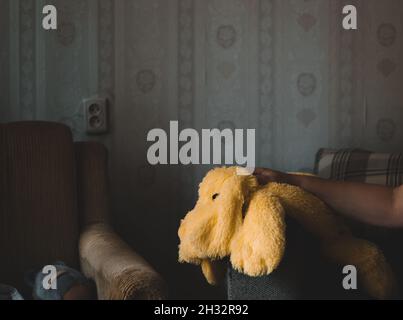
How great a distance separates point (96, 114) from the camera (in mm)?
1603

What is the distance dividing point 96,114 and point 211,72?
0.39m

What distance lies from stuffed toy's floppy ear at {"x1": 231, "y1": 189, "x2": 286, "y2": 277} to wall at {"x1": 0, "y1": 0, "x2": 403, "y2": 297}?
0.72 metres

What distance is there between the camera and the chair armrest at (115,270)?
3.00 feet

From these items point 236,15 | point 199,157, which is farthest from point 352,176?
point 236,15

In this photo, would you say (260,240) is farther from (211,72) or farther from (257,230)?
(211,72)

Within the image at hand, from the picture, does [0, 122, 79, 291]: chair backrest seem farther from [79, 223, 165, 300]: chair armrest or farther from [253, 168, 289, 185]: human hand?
[253, 168, 289, 185]: human hand

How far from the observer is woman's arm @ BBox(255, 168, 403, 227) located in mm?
1062

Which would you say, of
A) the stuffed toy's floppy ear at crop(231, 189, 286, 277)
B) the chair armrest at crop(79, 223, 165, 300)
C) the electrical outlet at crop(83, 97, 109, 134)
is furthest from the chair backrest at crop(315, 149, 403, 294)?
the electrical outlet at crop(83, 97, 109, 134)

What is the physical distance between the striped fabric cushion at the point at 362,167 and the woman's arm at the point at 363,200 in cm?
30
